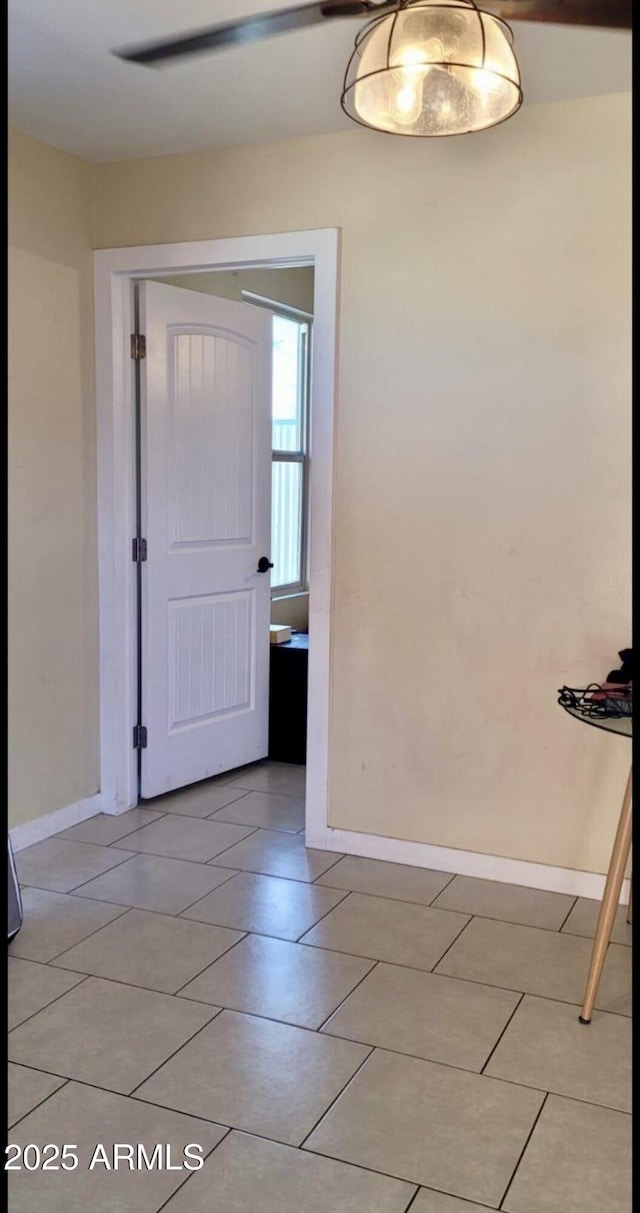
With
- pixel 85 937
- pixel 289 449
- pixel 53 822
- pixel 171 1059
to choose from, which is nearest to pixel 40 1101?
pixel 171 1059

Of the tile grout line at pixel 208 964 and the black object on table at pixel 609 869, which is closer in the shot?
the black object on table at pixel 609 869

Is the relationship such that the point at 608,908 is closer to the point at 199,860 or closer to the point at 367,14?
the point at 199,860

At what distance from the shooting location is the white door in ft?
12.8

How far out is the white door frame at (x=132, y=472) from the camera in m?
3.42

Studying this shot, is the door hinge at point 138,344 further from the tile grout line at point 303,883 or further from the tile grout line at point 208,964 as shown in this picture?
the tile grout line at point 208,964

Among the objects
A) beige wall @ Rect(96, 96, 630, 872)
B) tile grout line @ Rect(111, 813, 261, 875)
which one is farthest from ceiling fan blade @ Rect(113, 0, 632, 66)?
tile grout line @ Rect(111, 813, 261, 875)

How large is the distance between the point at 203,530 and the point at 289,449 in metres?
1.54

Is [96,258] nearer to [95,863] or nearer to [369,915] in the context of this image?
[95,863]

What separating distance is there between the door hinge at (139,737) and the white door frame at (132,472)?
1.3 inches

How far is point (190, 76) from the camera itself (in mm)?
2820

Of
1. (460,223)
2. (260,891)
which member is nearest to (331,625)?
(260,891)

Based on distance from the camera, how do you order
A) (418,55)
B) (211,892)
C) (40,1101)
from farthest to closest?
(211,892) → (40,1101) → (418,55)

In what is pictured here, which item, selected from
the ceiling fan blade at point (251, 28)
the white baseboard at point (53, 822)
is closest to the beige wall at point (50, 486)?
the white baseboard at point (53, 822)

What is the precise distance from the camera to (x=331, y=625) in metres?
3.52
